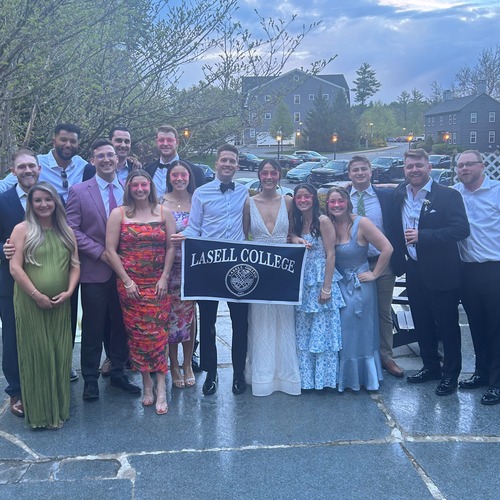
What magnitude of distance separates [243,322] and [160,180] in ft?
5.57

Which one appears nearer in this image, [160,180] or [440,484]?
[440,484]

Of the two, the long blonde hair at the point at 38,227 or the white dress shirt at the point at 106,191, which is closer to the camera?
the long blonde hair at the point at 38,227

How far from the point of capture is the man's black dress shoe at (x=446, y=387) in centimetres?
472

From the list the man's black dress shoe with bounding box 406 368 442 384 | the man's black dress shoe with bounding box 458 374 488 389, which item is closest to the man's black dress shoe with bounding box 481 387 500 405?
the man's black dress shoe with bounding box 458 374 488 389

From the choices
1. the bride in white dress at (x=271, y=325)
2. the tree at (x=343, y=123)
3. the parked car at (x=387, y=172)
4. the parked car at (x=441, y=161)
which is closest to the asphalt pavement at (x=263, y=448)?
the bride in white dress at (x=271, y=325)

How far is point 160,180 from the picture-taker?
538 centimetres

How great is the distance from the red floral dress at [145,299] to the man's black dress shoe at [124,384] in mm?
337

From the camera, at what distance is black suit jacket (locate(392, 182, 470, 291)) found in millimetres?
4523

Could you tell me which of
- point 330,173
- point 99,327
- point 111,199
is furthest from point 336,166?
point 99,327

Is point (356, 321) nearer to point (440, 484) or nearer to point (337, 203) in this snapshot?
point (337, 203)

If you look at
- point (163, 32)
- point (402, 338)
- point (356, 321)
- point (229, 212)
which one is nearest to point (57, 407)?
point (229, 212)

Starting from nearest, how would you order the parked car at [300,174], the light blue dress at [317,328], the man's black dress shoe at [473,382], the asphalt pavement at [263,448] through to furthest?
the asphalt pavement at [263,448], the light blue dress at [317,328], the man's black dress shoe at [473,382], the parked car at [300,174]

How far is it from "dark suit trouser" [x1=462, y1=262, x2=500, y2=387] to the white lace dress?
63.0 inches

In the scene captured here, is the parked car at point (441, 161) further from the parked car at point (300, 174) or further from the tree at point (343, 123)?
the tree at point (343, 123)
